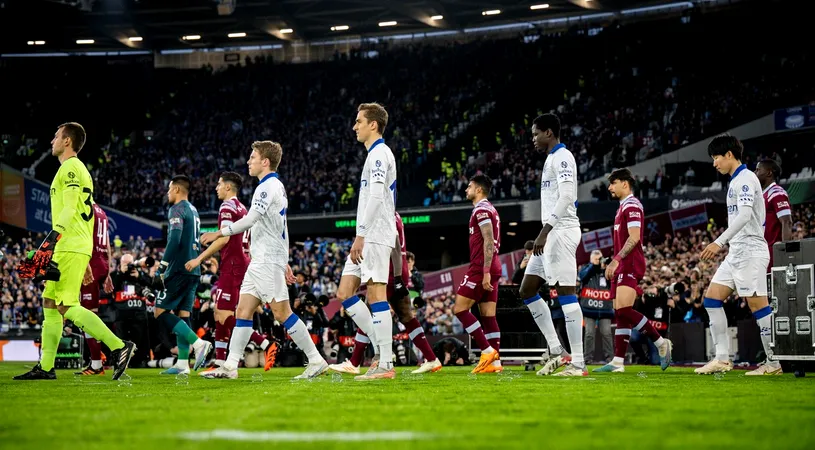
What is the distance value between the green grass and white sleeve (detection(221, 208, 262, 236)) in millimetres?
1835

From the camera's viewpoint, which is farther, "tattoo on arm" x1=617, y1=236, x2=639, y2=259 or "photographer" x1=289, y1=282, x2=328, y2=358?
"photographer" x1=289, y1=282, x2=328, y2=358

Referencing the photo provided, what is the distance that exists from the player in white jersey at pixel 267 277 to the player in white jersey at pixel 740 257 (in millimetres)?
4387

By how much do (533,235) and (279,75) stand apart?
1948 cm

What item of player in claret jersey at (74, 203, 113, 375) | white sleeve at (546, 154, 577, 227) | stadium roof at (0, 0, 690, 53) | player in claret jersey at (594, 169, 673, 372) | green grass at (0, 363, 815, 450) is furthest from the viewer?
stadium roof at (0, 0, 690, 53)

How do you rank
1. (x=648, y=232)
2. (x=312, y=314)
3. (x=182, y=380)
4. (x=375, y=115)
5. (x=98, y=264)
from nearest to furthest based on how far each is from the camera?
(x=375, y=115)
(x=182, y=380)
(x=98, y=264)
(x=312, y=314)
(x=648, y=232)

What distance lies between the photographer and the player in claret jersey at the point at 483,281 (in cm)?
1199

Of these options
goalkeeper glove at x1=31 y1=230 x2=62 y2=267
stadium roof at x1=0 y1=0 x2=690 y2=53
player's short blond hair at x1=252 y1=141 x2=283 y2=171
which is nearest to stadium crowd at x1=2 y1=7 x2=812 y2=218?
stadium roof at x1=0 y1=0 x2=690 y2=53

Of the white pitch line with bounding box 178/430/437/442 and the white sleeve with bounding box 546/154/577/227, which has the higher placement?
A: the white sleeve with bounding box 546/154/577/227

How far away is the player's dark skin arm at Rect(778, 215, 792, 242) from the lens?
11133 mm

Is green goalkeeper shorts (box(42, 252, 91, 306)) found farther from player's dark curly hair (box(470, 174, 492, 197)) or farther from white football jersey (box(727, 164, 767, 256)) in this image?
white football jersey (box(727, 164, 767, 256))

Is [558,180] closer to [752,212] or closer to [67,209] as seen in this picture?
[752,212]

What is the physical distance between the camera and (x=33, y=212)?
41.1 meters

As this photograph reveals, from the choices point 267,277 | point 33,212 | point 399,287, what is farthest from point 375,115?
point 33,212

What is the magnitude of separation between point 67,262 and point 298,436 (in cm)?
607
